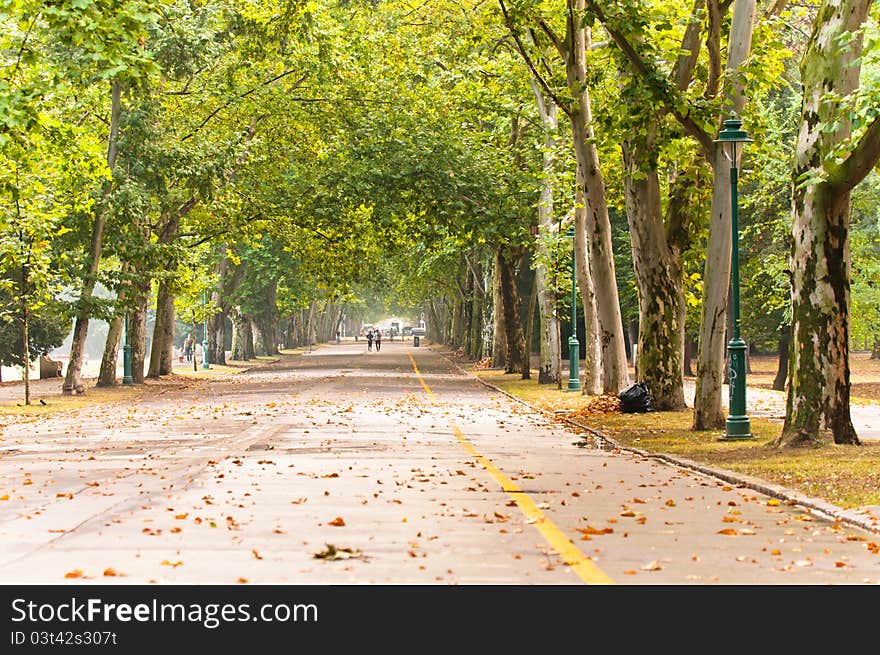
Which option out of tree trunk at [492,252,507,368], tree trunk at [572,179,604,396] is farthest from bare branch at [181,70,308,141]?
tree trunk at [492,252,507,368]

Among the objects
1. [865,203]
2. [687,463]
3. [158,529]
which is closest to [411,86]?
[865,203]

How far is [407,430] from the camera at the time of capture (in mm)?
23297

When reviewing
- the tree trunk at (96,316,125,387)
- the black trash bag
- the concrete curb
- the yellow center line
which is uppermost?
the tree trunk at (96,316,125,387)

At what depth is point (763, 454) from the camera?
18.2 meters

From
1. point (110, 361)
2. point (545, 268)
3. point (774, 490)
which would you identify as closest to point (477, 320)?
point (545, 268)

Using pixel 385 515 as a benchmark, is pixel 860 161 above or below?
above

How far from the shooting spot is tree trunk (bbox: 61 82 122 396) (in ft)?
121

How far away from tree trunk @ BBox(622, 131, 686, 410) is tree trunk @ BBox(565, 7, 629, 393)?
257 centimetres

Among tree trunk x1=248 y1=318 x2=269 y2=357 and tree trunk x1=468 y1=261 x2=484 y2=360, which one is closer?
tree trunk x1=468 y1=261 x2=484 y2=360

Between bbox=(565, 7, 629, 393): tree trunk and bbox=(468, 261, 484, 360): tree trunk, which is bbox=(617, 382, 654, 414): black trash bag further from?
bbox=(468, 261, 484, 360): tree trunk

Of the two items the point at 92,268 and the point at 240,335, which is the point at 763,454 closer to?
the point at 92,268

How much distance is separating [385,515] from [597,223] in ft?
59.5

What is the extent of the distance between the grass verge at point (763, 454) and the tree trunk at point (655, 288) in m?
0.83
